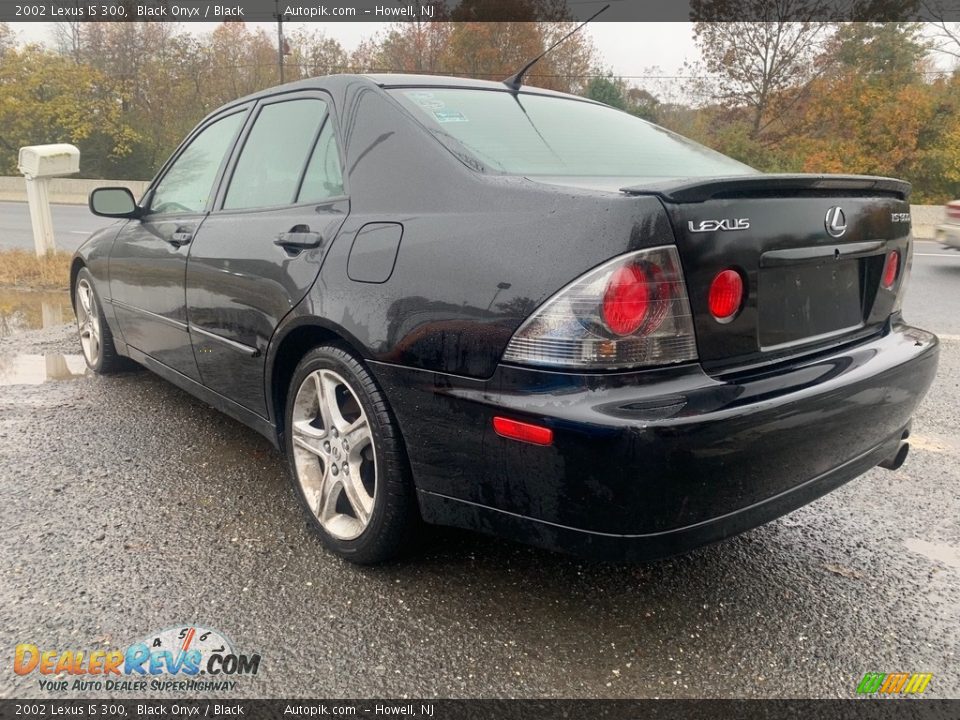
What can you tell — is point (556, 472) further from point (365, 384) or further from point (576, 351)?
point (365, 384)

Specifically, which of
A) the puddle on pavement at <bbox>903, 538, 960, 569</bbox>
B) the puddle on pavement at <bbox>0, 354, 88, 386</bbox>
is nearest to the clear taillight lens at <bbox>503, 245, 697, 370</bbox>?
the puddle on pavement at <bbox>903, 538, 960, 569</bbox>

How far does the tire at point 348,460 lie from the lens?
2.13 metres

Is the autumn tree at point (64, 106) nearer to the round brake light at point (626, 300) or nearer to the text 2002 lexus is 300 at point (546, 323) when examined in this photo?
the text 2002 lexus is 300 at point (546, 323)

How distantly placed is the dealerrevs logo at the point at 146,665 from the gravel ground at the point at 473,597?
0.04 m

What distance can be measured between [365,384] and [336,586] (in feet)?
2.18

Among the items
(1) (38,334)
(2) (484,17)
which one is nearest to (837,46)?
(2) (484,17)

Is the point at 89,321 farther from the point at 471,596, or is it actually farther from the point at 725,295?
the point at 725,295

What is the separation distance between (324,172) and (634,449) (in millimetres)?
1562

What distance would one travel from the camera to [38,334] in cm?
571

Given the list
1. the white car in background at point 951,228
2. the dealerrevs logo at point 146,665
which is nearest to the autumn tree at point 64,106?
the white car in background at point 951,228

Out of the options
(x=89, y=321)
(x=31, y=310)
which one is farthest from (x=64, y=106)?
(x=89, y=321)

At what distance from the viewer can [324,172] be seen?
2533 mm

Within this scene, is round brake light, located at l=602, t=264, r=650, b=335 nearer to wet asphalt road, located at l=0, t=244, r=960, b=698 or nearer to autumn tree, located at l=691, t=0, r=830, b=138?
wet asphalt road, located at l=0, t=244, r=960, b=698

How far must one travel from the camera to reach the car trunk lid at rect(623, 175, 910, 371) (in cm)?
174
